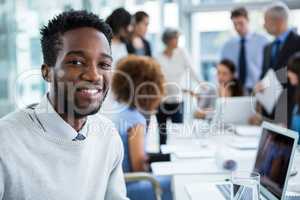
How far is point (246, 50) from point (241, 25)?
26 centimetres

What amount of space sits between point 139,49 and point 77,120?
2.32 m

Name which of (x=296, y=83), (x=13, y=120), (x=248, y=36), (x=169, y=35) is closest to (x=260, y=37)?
(x=248, y=36)

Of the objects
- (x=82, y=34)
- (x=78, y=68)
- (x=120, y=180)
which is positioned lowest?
(x=120, y=180)

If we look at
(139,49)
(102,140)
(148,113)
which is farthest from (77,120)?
(139,49)

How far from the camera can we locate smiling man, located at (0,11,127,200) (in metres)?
1.08

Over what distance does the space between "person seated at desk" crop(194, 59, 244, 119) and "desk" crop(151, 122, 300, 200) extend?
2.80ft

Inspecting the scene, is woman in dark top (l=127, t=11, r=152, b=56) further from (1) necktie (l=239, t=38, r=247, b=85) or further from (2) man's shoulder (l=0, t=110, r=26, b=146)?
(2) man's shoulder (l=0, t=110, r=26, b=146)

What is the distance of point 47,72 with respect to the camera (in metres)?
1.18

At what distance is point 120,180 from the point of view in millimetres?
1376

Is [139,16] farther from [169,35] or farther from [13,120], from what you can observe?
[13,120]

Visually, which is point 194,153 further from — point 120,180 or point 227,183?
point 120,180

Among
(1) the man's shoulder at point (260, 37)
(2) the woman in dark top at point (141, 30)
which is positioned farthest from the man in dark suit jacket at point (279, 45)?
(2) the woman in dark top at point (141, 30)

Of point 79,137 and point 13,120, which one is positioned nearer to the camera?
point 13,120

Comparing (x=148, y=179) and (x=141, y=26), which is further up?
(x=141, y=26)
